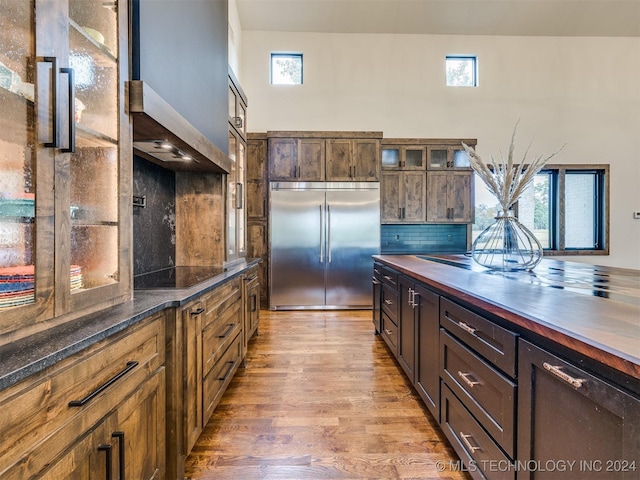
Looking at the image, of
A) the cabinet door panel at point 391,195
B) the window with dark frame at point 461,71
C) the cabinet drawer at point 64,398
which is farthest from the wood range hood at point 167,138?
the window with dark frame at point 461,71

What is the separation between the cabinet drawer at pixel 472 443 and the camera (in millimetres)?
1115

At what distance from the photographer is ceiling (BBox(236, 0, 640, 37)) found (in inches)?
183

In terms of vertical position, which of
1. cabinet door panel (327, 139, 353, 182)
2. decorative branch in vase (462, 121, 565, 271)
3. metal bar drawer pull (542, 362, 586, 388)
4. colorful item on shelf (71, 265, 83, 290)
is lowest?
metal bar drawer pull (542, 362, 586, 388)

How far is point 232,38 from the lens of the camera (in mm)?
4328

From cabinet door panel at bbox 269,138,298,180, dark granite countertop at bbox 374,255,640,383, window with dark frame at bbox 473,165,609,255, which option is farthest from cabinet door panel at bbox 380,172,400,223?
dark granite countertop at bbox 374,255,640,383

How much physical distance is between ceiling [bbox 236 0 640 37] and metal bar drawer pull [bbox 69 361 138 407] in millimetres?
5203

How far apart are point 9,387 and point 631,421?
1.26 meters

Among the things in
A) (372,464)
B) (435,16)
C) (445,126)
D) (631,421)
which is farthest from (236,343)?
(435,16)

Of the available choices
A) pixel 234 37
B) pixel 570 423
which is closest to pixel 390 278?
pixel 570 423

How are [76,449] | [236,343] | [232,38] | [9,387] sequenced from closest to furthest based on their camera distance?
[9,387] → [76,449] → [236,343] → [232,38]

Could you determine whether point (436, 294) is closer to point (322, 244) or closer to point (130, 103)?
point (130, 103)

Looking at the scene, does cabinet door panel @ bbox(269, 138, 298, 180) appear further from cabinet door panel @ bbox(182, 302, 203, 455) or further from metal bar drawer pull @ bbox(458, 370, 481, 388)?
metal bar drawer pull @ bbox(458, 370, 481, 388)

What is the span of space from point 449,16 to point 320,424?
584 centimetres

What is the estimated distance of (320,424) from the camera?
1832mm
